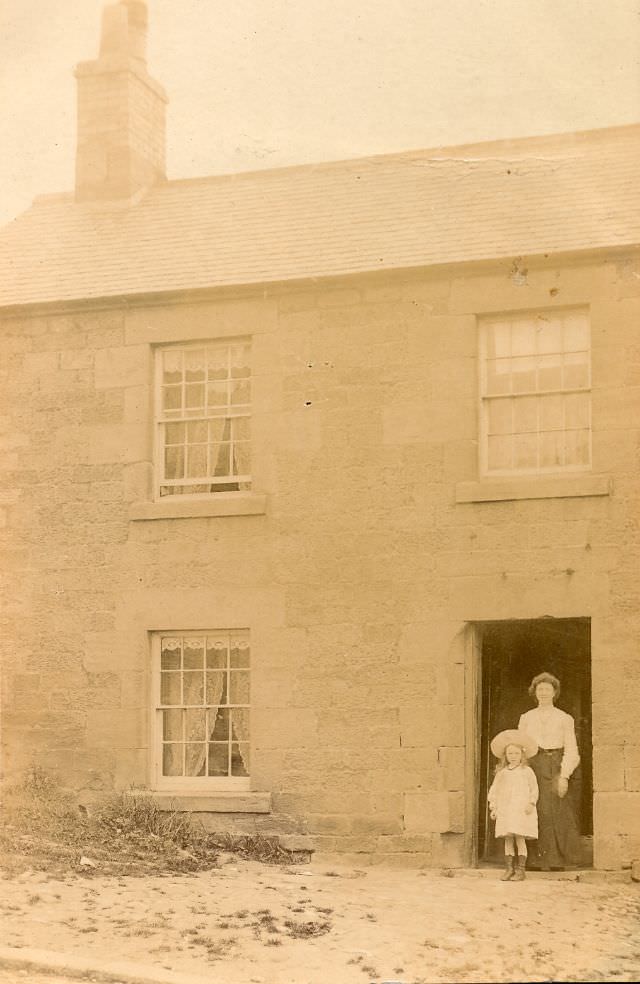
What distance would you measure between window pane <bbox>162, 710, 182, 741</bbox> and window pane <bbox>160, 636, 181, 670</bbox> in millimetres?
452

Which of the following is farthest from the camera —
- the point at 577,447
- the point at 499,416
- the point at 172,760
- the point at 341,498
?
the point at 172,760

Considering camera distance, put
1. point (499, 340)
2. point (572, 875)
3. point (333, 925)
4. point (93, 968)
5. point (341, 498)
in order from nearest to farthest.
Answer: point (93, 968), point (333, 925), point (572, 875), point (499, 340), point (341, 498)

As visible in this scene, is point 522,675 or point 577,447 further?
point 522,675

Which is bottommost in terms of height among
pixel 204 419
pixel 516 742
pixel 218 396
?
pixel 516 742

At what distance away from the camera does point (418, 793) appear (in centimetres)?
1273

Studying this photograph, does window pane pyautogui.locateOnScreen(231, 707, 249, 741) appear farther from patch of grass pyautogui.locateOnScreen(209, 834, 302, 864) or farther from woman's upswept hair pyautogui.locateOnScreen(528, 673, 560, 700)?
woman's upswept hair pyautogui.locateOnScreen(528, 673, 560, 700)

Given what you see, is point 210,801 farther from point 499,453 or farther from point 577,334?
point 577,334

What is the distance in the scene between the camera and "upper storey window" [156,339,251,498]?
1377 cm

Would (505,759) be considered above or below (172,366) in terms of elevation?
below

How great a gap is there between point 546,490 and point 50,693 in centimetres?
530

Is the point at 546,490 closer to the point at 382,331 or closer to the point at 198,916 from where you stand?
the point at 382,331

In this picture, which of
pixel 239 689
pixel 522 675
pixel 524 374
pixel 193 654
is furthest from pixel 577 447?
pixel 193 654

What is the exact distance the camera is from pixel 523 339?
13.1 metres

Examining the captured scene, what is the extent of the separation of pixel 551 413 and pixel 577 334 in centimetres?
78
